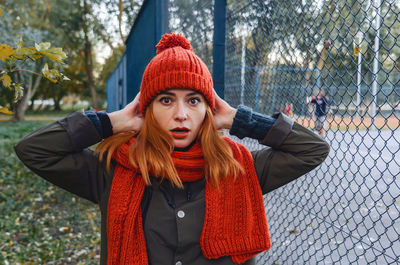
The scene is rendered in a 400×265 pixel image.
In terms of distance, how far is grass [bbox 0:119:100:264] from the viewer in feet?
12.1

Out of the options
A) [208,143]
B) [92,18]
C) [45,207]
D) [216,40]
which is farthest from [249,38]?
[92,18]

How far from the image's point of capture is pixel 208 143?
1.71 metres

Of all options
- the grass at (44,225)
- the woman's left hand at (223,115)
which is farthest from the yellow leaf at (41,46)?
the grass at (44,225)

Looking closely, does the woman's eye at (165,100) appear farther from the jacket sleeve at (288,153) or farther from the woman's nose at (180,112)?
the jacket sleeve at (288,153)

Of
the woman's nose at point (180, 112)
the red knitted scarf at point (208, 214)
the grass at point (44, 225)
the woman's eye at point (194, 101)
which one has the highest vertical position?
the woman's eye at point (194, 101)

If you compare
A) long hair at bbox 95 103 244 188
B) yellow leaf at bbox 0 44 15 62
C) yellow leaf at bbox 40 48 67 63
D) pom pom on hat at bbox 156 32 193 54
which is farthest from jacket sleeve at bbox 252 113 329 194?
yellow leaf at bbox 0 44 15 62

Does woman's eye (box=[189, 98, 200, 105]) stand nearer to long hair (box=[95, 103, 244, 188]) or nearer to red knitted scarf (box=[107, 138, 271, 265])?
long hair (box=[95, 103, 244, 188])

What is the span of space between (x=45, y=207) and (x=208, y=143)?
159 inches

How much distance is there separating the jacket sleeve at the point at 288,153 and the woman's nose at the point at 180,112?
0.40m

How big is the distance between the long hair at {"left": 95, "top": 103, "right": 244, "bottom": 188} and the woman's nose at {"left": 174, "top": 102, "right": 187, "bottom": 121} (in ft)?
0.30

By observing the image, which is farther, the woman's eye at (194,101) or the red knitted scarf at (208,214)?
the woman's eye at (194,101)

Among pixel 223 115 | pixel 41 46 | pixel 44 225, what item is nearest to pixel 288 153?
pixel 223 115

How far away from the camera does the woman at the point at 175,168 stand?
1.61 meters

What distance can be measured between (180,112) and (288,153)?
546 mm
